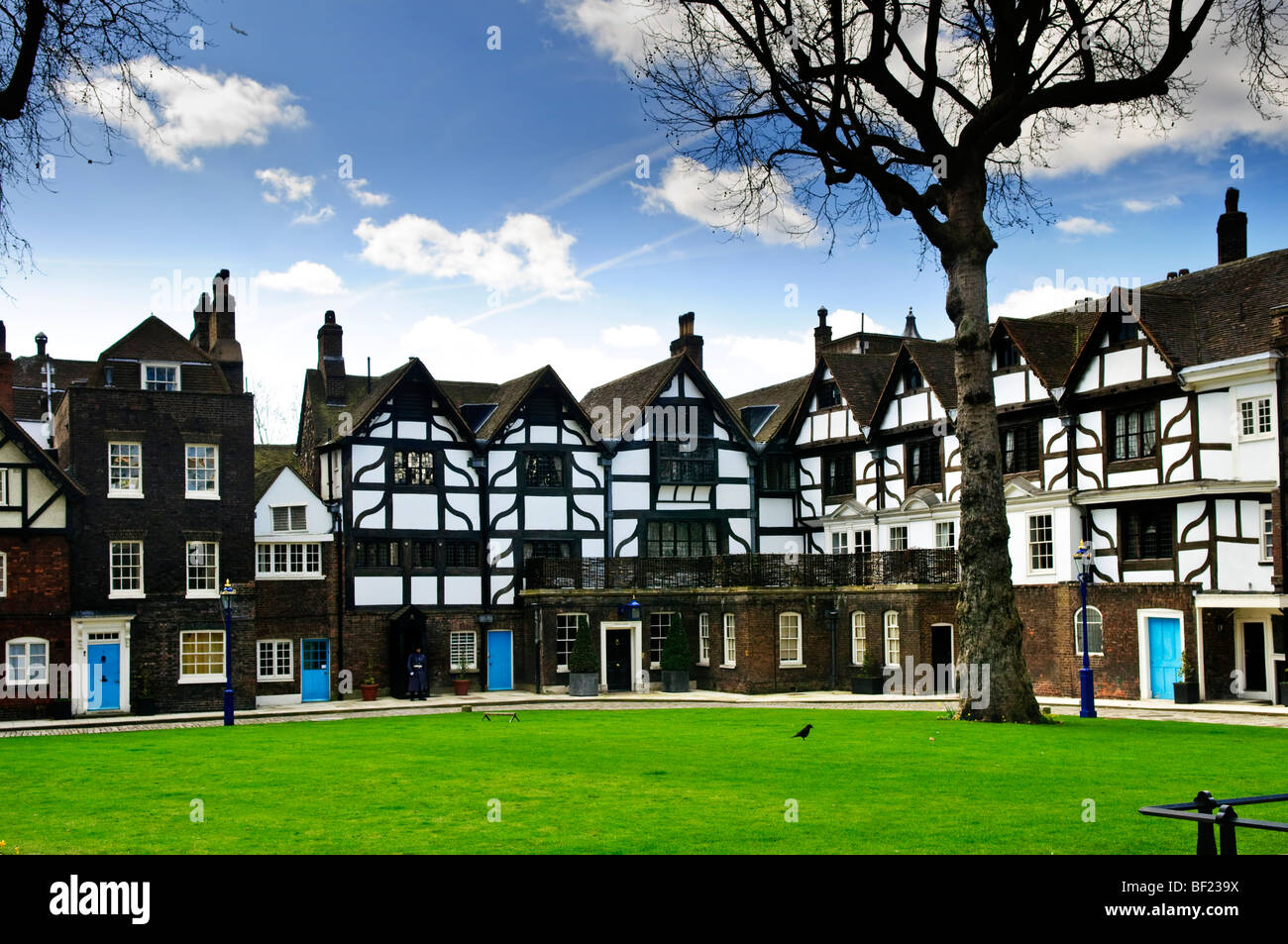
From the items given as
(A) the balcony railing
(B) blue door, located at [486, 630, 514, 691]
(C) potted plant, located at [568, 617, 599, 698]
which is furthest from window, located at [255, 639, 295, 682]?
(C) potted plant, located at [568, 617, 599, 698]

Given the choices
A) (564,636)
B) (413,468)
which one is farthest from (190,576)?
(564,636)

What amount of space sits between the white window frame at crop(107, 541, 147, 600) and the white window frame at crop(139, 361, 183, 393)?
184 inches

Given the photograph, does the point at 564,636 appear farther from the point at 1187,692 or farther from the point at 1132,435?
the point at 1187,692

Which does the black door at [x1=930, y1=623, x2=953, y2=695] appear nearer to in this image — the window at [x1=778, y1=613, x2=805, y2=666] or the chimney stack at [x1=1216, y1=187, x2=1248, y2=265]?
the window at [x1=778, y1=613, x2=805, y2=666]

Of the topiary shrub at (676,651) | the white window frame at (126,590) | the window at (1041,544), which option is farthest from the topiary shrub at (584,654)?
the window at (1041,544)

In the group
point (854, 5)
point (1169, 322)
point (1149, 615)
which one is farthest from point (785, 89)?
point (1149, 615)

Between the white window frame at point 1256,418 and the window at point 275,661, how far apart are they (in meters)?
28.6

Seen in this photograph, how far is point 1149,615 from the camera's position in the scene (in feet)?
114

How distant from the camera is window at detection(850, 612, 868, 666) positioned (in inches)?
1665

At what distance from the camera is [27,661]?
3534cm

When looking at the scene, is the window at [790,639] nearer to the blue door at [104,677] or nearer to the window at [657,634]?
the window at [657,634]
